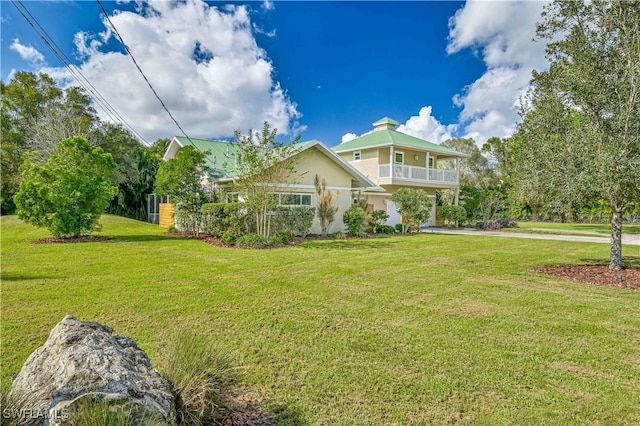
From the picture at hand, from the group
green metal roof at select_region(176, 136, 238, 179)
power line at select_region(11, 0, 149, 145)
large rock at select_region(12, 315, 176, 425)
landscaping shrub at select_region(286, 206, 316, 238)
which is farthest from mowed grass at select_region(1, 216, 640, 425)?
green metal roof at select_region(176, 136, 238, 179)

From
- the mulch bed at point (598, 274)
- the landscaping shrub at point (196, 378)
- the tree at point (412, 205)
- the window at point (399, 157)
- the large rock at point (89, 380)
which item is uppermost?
the window at point (399, 157)

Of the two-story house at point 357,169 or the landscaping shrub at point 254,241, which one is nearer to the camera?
the landscaping shrub at point 254,241

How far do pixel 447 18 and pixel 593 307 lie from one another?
1257 cm

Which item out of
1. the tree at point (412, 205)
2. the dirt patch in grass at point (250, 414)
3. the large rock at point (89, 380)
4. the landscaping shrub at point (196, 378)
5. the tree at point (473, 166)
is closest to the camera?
the large rock at point (89, 380)

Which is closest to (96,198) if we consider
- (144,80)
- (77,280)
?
(144,80)

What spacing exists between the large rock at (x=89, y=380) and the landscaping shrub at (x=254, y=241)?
11.3 meters

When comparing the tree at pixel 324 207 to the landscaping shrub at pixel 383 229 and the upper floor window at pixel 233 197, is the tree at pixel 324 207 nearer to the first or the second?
the landscaping shrub at pixel 383 229

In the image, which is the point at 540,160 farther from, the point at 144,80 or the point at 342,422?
the point at 144,80

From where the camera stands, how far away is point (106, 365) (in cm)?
243

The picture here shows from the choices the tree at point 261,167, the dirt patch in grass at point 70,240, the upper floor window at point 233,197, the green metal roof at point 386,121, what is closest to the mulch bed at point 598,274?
the tree at point 261,167

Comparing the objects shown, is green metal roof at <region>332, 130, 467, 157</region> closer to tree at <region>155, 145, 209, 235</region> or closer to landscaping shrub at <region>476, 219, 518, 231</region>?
landscaping shrub at <region>476, 219, 518, 231</region>

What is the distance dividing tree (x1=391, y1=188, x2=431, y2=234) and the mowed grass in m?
9.86

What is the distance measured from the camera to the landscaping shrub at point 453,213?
26750 mm

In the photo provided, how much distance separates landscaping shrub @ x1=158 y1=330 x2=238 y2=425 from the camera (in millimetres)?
2658
